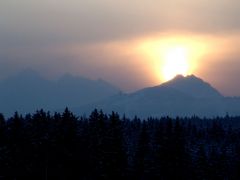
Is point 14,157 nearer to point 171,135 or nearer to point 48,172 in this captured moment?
point 48,172

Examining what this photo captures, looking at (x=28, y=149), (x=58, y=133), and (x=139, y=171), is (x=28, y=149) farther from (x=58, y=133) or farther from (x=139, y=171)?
(x=139, y=171)

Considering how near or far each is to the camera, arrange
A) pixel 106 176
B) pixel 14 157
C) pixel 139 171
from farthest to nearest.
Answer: pixel 139 171 → pixel 14 157 → pixel 106 176

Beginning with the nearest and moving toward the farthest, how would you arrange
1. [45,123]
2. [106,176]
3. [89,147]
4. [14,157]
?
[106,176]
[14,157]
[45,123]
[89,147]

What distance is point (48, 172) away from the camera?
71.1 m

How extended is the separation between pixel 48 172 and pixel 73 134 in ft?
28.1

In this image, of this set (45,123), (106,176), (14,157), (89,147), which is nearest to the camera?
(106,176)

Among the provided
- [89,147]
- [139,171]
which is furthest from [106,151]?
[139,171]

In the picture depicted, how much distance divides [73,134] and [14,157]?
944 centimetres

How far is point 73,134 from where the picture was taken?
65.9m

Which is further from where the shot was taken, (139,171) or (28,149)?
(139,171)

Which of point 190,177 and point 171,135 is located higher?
point 171,135

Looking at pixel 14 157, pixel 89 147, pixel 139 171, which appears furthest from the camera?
pixel 139 171

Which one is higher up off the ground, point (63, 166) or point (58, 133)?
point (58, 133)

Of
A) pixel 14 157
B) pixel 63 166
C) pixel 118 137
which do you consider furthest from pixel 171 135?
pixel 14 157
